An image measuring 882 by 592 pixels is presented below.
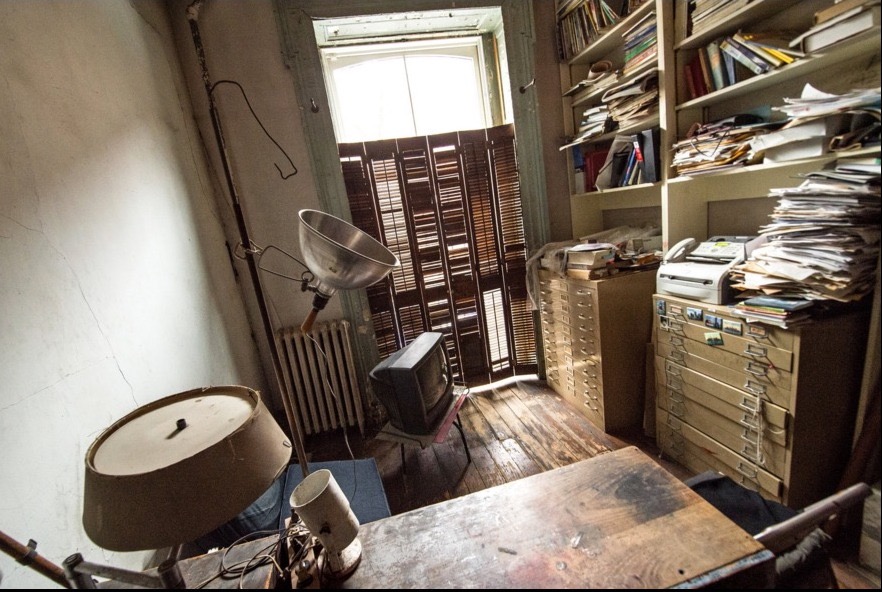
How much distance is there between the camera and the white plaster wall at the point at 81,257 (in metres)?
0.82

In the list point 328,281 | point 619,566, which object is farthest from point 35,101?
point 619,566

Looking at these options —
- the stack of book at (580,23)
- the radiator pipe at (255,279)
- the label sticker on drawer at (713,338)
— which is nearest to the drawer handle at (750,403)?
the label sticker on drawer at (713,338)

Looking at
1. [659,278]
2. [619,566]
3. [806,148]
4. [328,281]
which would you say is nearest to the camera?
[619,566]

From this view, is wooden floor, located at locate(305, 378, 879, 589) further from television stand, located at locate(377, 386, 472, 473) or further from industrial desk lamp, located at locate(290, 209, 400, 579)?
industrial desk lamp, located at locate(290, 209, 400, 579)

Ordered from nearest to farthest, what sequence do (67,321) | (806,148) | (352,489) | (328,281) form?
(328,281)
(67,321)
(806,148)
(352,489)

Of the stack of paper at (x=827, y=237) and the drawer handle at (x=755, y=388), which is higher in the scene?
the stack of paper at (x=827, y=237)

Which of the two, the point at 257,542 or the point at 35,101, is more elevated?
the point at 35,101

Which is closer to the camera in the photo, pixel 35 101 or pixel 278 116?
pixel 35 101

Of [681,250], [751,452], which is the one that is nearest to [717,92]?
[681,250]

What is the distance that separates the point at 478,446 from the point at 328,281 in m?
1.94

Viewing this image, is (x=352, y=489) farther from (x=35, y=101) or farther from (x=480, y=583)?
(x=35, y=101)

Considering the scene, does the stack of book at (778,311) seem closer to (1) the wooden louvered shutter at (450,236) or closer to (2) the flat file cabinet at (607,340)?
(2) the flat file cabinet at (607,340)

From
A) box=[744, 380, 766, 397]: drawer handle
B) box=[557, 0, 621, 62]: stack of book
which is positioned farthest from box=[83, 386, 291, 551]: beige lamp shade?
box=[557, 0, 621, 62]: stack of book

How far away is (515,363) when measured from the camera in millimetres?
3102
